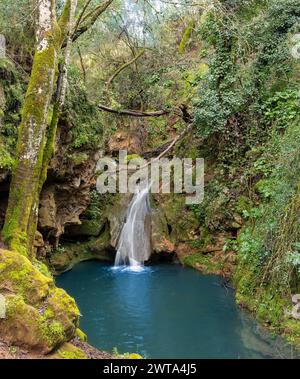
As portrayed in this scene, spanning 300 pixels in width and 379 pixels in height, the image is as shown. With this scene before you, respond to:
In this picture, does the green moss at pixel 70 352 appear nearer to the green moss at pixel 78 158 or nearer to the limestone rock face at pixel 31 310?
the limestone rock face at pixel 31 310

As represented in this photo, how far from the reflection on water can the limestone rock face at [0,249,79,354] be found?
2.87 metres

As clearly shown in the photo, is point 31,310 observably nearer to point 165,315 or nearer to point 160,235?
point 165,315

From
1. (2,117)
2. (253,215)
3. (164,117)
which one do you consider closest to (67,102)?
(2,117)

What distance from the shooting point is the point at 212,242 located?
1273 cm

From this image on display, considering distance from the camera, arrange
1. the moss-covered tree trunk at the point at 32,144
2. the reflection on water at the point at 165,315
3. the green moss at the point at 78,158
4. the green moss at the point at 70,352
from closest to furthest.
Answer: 1. the green moss at the point at 70,352
2. the moss-covered tree trunk at the point at 32,144
3. the reflection on water at the point at 165,315
4. the green moss at the point at 78,158

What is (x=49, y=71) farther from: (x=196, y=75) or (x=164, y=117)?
(x=164, y=117)

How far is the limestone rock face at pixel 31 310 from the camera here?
4596 millimetres

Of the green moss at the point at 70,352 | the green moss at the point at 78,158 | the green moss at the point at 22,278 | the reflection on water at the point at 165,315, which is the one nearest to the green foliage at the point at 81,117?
the green moss at the point at 78,158

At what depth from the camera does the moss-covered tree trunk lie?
6828 mm

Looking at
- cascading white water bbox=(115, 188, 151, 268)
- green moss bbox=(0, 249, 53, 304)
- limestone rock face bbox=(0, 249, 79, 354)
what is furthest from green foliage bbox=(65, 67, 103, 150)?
limestone rock face bbox=(0, 249, 79, 354)

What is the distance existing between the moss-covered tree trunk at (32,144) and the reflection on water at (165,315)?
2.72 metres

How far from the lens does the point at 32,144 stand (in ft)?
22.7

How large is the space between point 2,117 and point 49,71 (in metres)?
1.25

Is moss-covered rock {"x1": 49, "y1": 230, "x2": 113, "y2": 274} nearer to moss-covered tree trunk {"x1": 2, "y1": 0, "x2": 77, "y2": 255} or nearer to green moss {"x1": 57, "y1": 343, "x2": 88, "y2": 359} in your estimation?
moss-covered tree trunk {"x1": 2, "y1": 0, "x2": 77, "y2": 255}
